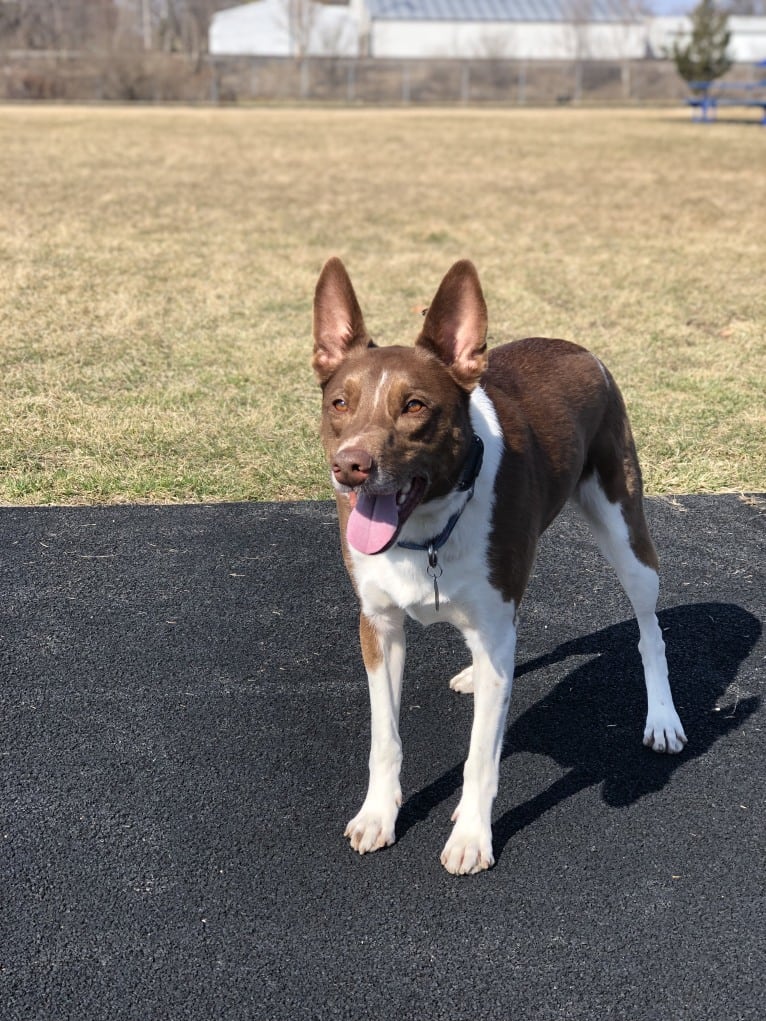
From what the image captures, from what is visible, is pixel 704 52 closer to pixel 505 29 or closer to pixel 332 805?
pixel 505 29

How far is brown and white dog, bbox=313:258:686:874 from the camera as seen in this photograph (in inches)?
122

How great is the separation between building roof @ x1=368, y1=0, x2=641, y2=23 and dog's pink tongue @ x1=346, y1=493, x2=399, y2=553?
74334 millimetres

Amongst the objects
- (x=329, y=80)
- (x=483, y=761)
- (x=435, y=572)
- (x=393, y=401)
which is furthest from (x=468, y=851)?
(x=329, y=80)

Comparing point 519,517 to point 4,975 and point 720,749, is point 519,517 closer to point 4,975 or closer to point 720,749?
point 720,749

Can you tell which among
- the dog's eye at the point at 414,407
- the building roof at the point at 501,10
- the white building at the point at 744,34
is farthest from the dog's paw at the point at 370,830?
the white building at the point at 744,34

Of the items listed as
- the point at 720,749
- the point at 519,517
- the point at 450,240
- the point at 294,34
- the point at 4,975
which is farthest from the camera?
the point at 294,34

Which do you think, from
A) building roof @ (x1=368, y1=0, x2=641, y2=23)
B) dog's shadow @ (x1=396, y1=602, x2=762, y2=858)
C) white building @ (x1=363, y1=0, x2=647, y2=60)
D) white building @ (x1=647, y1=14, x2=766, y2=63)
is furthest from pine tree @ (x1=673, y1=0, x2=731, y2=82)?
dog's shadow @ (x1=396, y1=602, x2=762, y2=858)

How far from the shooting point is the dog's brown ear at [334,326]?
3.47 m

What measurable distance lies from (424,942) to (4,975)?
43.8 inches

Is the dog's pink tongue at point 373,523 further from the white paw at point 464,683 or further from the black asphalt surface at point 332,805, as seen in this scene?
the white paw at point 464,683

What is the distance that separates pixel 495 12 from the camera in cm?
7375

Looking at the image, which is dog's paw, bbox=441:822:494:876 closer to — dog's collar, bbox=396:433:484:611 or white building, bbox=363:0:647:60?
dog's collar, bbox=396:433:484:611

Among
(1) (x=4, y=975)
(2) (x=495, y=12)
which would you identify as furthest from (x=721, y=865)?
(2) (x=495, y=12)

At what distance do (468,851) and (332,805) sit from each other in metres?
0.52
